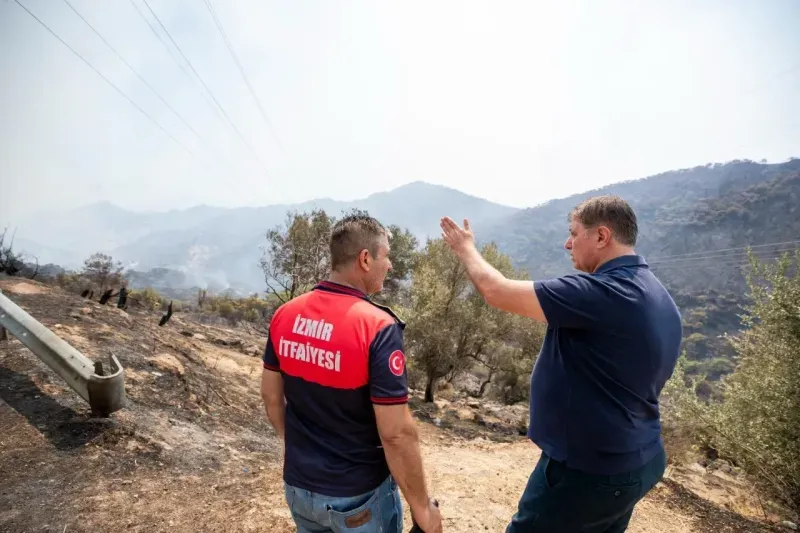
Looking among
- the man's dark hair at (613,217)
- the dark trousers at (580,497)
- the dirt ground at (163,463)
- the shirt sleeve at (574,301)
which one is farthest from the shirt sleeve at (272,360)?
the dirt ground at (163,463)

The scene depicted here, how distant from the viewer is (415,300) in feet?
58.2

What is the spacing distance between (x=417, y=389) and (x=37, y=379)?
17.0 m

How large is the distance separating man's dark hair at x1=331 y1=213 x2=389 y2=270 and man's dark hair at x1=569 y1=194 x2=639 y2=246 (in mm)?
1278

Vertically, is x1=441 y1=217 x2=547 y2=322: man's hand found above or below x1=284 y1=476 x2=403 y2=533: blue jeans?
above

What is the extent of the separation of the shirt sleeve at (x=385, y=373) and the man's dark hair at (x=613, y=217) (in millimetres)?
1455

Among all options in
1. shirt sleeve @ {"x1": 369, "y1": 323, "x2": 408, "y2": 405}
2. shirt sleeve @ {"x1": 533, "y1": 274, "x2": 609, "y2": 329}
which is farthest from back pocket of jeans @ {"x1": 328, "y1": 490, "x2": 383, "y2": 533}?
shirt sleeve @ {"x1": 533, "y1": 274, "x2": 609, "y2": 329}

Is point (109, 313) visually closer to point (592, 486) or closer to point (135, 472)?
point (135, 472)

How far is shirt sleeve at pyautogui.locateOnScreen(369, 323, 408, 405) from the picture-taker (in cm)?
189

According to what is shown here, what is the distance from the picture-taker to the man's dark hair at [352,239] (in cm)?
223

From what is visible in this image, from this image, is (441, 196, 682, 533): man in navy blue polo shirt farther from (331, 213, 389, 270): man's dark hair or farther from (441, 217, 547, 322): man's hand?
(331, 213, 389, 270): man's dark hair

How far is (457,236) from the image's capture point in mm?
2842

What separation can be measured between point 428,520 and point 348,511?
0.41m

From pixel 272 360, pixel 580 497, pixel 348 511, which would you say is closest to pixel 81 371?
pixel 272 360

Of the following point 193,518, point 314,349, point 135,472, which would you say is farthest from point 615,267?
point 135,472
